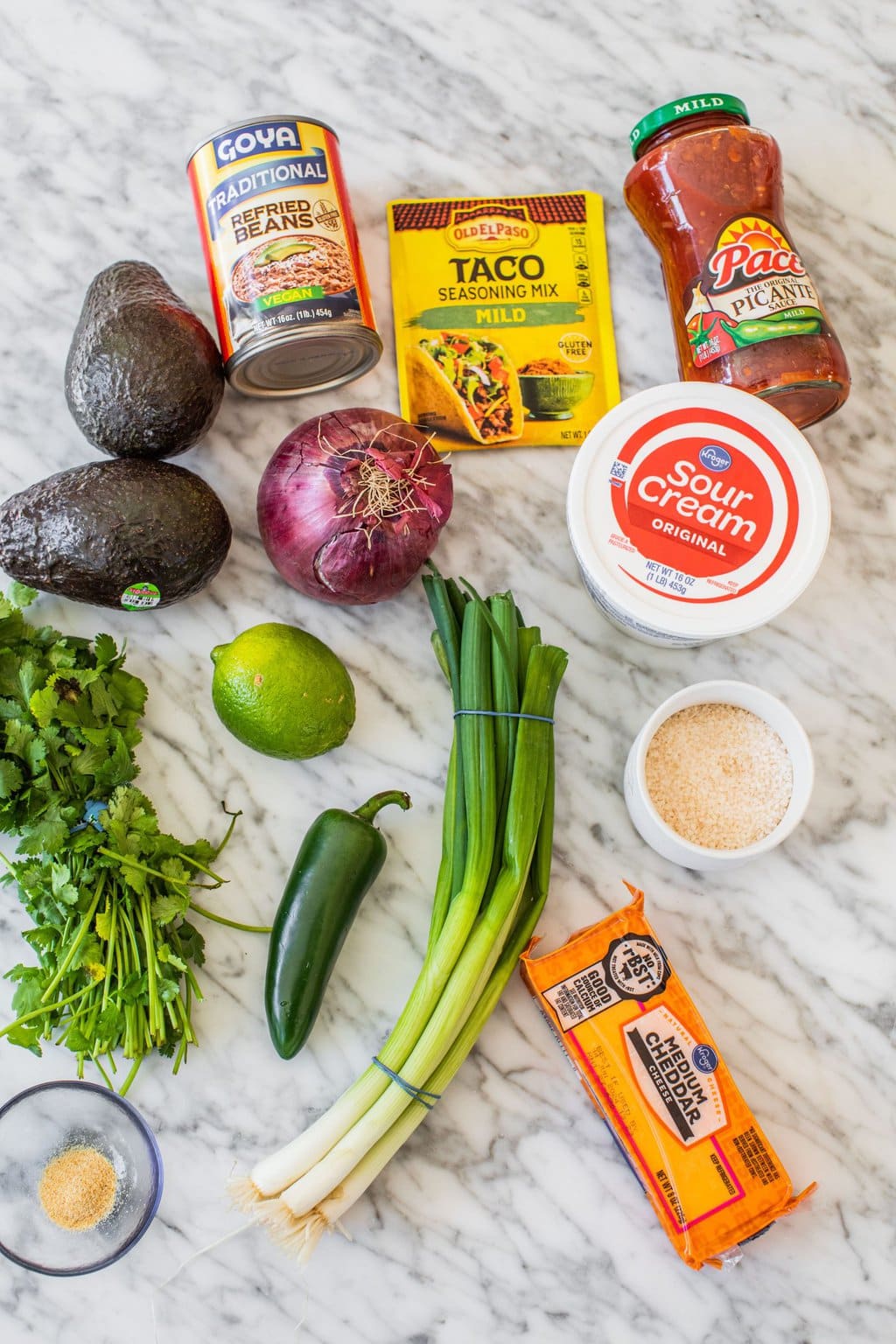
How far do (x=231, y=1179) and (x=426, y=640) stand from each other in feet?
2.16

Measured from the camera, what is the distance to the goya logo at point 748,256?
1.25 m

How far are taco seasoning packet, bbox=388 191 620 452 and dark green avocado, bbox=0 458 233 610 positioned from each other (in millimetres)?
329

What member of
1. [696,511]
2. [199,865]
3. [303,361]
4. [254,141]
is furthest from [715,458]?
[199,865]

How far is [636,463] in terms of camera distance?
1.22m

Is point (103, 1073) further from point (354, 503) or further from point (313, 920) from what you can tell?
point (354, 503)

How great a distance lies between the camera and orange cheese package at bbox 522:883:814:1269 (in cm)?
117

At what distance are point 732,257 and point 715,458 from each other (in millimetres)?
240

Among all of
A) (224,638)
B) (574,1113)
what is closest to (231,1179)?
(574,1113)

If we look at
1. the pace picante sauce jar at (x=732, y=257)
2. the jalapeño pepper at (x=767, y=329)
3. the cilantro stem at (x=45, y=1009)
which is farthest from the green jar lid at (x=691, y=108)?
the cilantro stem at (x=45, y=1009)

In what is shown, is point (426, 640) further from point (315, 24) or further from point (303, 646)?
point (315, 24)

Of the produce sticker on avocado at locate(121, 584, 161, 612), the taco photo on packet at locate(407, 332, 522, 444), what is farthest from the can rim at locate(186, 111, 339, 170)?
the produce sticker on avocado at locate(121, 584, 161, 612)

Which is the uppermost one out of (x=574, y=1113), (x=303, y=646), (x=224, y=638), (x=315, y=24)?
(x=315, y=24)

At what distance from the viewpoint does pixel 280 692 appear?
119cm

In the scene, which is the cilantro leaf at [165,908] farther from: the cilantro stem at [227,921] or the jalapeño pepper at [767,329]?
the jalapeño pepper at [767,329]
